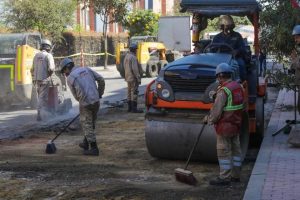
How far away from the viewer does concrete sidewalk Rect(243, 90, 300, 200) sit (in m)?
6.64

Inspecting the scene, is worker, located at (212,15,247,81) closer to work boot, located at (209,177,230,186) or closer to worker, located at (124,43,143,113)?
work boot, located at (209,177,230,186)

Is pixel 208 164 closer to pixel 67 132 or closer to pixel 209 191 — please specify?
pixel 209 191

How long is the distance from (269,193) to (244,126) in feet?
7.30

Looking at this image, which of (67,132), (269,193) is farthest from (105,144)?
(269,193)

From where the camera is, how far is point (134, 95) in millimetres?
15203

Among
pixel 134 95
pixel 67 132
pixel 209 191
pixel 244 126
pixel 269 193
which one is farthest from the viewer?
pixel 134 95

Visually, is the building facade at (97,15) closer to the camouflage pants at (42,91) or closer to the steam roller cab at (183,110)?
the camouflage pants at (42,91)

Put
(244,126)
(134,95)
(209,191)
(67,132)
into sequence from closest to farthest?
(209,191)
(244,126)
(67,132)
(134,95)

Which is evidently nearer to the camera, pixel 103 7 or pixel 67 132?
pixel 67 132

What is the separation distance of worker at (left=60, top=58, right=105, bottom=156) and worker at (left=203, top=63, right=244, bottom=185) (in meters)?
2.51

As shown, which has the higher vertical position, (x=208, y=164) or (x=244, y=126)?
(x=244, y=126)

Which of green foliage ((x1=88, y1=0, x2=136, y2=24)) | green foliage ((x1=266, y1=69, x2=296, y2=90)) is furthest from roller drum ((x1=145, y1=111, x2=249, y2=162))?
green foliage ((x1=88, y1=0, x2=136, y2=24))

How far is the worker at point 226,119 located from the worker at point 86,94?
251 centimetres

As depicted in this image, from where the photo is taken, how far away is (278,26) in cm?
1320
